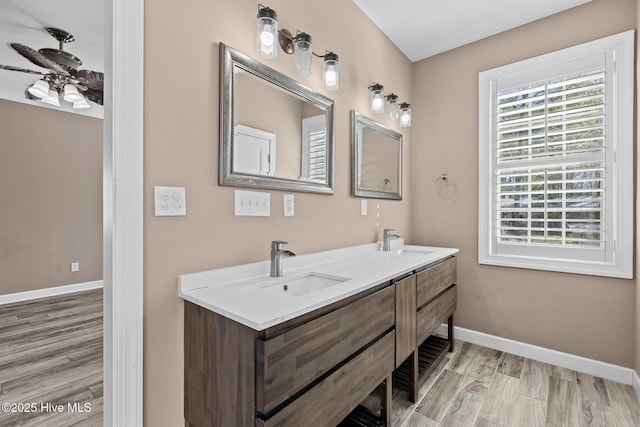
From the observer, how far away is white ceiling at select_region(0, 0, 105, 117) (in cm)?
216

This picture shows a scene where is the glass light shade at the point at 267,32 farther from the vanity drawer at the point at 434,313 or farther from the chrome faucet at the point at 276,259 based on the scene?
the vanity drawer at the point at 434,313

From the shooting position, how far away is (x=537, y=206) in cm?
241

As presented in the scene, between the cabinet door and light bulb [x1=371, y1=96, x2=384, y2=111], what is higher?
light bulb [x1=371, y1=96, x2=384, y2=111]

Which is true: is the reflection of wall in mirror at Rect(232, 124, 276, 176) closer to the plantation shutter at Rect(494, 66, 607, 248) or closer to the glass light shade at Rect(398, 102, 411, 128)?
the glass light shade at Rect(398, 102, 411, 128)

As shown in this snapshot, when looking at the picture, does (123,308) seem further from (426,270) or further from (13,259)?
(13,259)

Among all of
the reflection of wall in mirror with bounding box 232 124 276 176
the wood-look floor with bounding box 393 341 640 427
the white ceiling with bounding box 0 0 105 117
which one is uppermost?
the white ceiling with bounding box 0 0 105 117

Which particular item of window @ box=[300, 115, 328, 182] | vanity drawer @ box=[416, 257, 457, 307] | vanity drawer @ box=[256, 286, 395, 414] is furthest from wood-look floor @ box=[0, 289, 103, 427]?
vanity drawer @ box=[416, 257, 457, 307]

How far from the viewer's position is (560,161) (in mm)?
2324

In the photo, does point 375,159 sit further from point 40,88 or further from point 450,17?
point 40,88

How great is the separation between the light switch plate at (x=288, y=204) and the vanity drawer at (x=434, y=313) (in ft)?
3.36

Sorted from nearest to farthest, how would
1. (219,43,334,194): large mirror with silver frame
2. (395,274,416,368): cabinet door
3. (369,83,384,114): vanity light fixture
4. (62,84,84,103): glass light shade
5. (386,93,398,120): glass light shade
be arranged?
1. (219,43,334,194): large mirror with silver frame
2. (395,274,416,368): cabinet door
3. (369,83,384,114): vanity light fixture
4. (386,93,398,120): glass light shade
5. (62,84,84,103): glass light shade

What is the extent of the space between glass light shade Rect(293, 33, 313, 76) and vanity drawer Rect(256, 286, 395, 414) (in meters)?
1.26

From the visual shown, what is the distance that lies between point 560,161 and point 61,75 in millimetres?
4350

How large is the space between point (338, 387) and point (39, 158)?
4.95 meters
